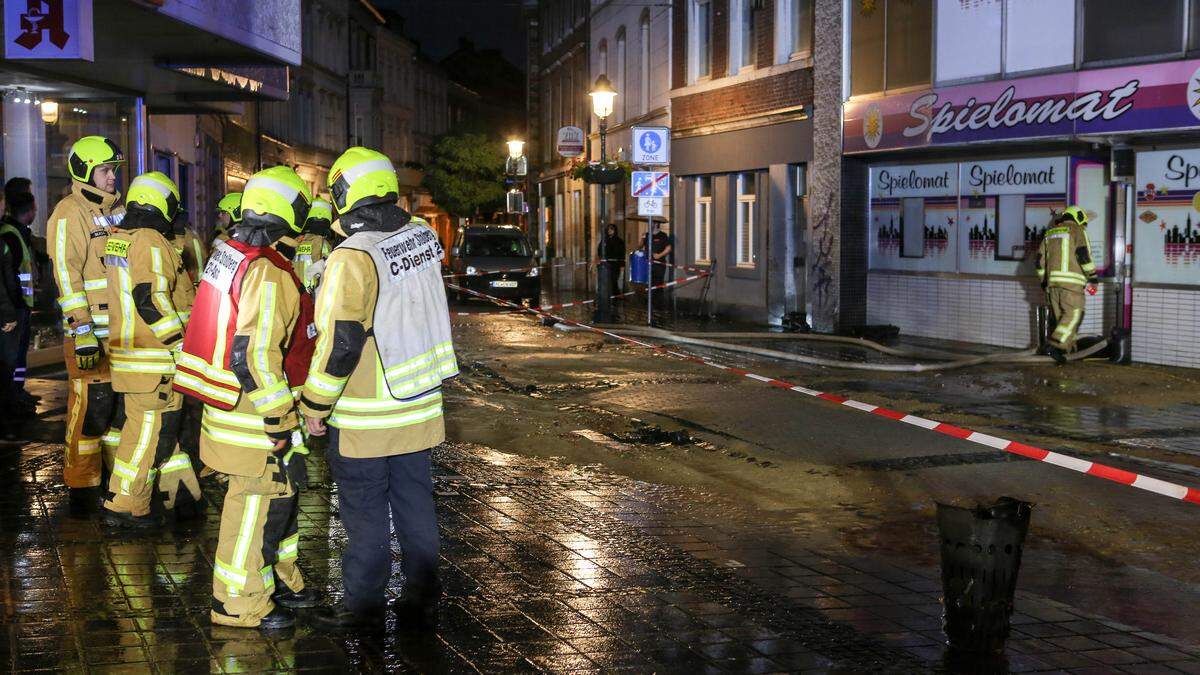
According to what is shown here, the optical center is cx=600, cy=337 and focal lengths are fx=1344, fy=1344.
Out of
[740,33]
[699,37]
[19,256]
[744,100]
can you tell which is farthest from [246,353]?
[699,37]

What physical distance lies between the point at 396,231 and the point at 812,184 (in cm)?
1728

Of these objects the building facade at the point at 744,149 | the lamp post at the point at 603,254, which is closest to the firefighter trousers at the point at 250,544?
the lamp post at the point at 603,254

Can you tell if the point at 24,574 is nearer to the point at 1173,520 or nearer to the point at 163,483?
the point at 163,483

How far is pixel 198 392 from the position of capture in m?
5.61

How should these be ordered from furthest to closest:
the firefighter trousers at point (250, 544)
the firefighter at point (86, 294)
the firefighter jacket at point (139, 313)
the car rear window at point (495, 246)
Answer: the car rear window at point (495, 246), the firefighter at point (86, 294), the firefighter jacket at point (139, 313), the firefighter trousers at point (250, 544)

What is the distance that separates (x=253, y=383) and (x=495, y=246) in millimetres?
23491

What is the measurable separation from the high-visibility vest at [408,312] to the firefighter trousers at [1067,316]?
1172 cm

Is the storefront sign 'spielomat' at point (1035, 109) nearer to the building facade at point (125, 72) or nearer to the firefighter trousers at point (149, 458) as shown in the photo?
the building facade at point (125, 72)

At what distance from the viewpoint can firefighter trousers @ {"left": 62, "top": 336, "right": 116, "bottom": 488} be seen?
7789mm

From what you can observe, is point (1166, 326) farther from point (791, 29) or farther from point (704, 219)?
point (704, 219)

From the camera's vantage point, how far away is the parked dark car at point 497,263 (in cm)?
2752

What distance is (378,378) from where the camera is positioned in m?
5.38

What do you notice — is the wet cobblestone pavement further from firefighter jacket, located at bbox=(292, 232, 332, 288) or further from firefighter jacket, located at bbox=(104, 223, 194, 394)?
firefighter jacket, located at bbox=(292, 232, 332, 288)

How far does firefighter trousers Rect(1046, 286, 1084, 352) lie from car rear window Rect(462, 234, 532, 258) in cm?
1448
